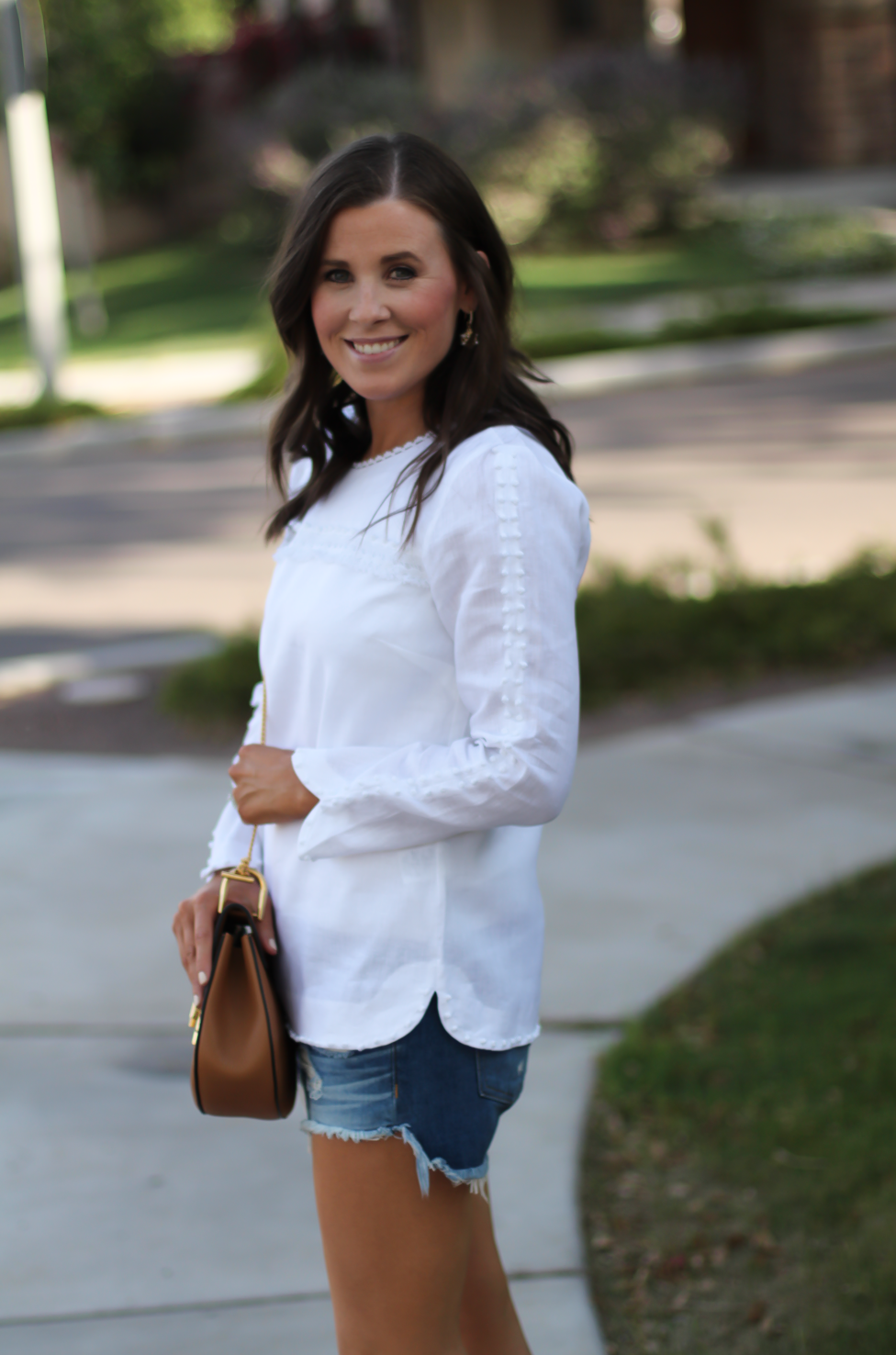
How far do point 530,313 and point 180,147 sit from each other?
13101mm

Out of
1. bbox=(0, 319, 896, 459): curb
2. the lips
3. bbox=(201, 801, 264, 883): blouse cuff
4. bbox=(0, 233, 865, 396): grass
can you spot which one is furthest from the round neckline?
bbox=(0, 233, 865, 396): grass

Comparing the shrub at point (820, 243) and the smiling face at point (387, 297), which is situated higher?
the smiling face at point (387, 297)

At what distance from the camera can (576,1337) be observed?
257 centimetres

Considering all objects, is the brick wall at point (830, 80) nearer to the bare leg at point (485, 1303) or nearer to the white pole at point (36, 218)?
the white pole at point (36, 218)

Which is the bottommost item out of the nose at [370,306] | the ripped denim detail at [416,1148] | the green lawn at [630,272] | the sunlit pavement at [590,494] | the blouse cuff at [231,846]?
the green lawn at [630,272]

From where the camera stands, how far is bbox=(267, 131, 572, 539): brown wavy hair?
5.85 feet

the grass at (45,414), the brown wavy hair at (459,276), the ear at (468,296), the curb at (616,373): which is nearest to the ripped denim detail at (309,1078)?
the brown wavy hair at (459,276)

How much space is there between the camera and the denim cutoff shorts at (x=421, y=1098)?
175cm

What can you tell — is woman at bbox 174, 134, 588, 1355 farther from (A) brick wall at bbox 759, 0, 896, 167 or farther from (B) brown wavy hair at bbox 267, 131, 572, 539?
(A) brick wall at bbox 759, 0, 896, 167

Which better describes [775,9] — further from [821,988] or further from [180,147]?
[821,988]

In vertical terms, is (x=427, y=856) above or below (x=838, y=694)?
above

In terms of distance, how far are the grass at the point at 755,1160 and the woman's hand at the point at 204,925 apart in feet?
3.93

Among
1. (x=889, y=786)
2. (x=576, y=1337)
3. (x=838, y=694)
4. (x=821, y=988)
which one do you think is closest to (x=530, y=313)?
(x=838, y=694)

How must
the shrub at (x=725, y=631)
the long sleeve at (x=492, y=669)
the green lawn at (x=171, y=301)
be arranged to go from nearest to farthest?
the long sleeve at (x=492, y=669) → the shrub at (x=725, y=631) → the green lawn at (x=171, y=301)
